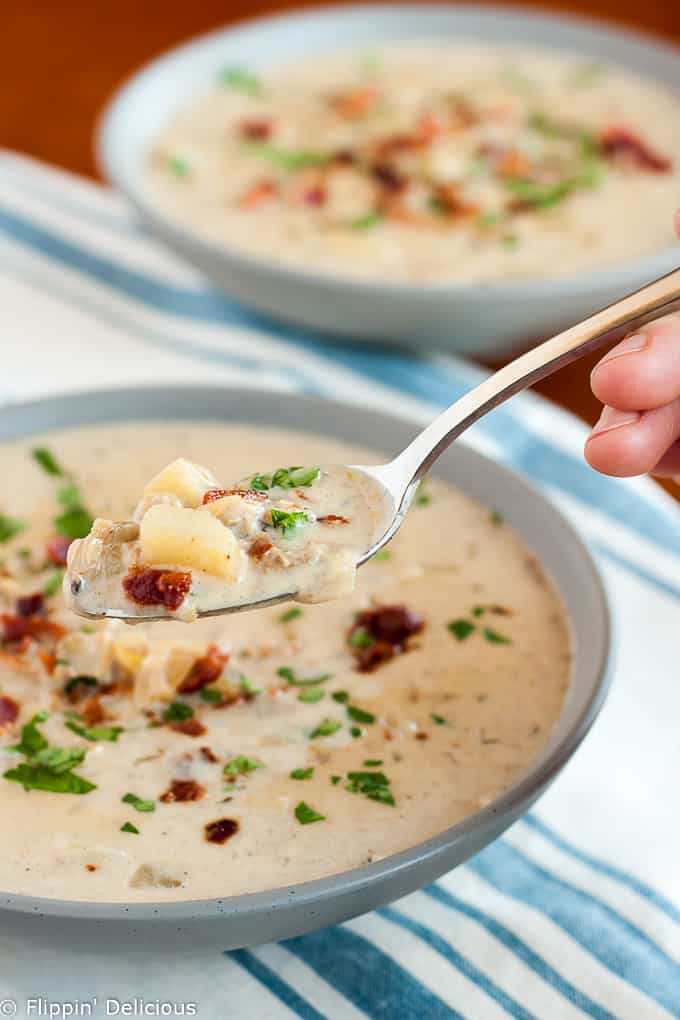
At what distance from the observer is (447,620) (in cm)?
193

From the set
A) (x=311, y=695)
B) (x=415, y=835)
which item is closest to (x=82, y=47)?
(x=311, y=695)

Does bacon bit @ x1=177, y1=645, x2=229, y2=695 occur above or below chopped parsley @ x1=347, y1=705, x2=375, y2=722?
below

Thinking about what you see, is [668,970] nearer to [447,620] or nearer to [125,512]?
[447,620]

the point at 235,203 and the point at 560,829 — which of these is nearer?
Answer: the point at 560,829

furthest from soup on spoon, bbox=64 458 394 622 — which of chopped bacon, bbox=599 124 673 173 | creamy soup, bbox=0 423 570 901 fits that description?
chopped bacon, bbox=599 124 673 173

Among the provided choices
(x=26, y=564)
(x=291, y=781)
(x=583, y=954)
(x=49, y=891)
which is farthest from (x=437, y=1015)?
(x=26, y=564)

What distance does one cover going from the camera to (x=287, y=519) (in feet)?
5.16

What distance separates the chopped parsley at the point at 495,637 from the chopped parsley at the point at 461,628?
0.07 feet

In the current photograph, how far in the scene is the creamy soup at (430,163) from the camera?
120 inches

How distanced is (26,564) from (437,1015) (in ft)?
2.76

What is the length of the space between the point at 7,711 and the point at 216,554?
391 millimetres

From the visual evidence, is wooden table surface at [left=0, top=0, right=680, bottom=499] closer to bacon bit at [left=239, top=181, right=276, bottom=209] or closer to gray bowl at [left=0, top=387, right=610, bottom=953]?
bacon bit at [left=239, top=181, right=276, bottom=209]

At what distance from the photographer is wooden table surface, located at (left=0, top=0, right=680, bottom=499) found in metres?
3.94

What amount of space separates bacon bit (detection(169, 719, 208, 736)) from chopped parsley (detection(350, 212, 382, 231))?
5.42 ft
